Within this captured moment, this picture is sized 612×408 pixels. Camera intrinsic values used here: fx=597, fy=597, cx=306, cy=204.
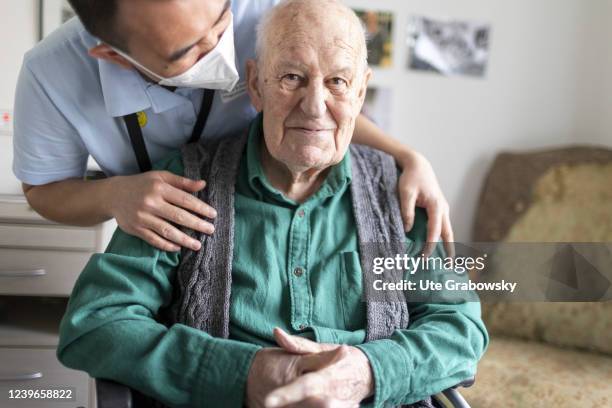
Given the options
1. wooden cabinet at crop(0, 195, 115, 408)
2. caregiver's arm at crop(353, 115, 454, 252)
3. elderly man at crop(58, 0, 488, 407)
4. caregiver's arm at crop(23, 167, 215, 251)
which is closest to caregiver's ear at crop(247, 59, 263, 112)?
elderly man at crop(58, 0, 488, 407)

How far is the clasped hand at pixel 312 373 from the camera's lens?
3.34 feet

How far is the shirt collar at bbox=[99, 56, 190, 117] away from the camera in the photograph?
1230 mm

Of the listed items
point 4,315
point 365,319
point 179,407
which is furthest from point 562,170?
point 4,315

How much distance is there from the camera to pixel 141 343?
111 cm

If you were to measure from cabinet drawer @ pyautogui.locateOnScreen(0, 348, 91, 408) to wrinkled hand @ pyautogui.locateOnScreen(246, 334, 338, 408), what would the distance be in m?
1.20

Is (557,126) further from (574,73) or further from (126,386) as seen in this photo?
(126,386)

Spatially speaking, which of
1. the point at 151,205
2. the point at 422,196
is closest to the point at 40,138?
the point at 151,205

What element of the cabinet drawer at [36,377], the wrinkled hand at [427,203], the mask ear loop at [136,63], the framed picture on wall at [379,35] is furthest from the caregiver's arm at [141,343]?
the framed picture on wall at [379,35]

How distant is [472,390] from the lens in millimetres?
1757

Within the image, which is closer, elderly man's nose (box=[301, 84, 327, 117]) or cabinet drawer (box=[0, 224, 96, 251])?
elderly man's nose (box=[301, 84, 327, 117])

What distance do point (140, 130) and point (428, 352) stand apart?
2.53ft

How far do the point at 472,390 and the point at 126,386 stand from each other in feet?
3.51

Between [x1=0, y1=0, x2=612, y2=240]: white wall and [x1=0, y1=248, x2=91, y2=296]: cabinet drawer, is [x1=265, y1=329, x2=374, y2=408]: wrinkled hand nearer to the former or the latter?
[x1=0, y1=248, x2=91, y2=296]: cabinet drawer

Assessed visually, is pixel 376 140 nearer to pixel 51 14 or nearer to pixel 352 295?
pixel 352 295
